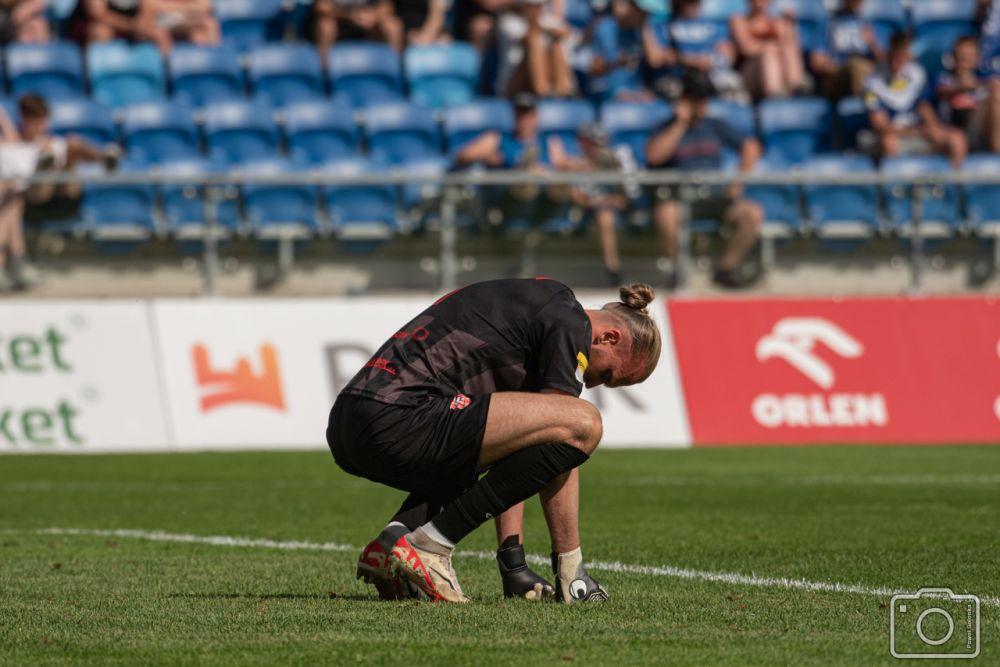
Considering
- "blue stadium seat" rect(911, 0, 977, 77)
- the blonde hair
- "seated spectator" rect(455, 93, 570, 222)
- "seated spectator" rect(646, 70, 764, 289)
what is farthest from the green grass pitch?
"blue stadium seat" rect(911, 0, 977, 77)

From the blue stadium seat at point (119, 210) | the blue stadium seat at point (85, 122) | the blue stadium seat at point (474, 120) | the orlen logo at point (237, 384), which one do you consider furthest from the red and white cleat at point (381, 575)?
the blue stadium seat at point (85, 122)

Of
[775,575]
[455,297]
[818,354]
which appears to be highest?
[455,297]

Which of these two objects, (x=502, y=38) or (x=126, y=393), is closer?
(x=126, y=393)

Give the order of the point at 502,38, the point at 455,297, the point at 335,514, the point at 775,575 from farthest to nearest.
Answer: the point at 502,38, the point at 335,514, the point at 775,575, the point at 455,297

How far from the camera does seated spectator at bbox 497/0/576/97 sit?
1927 centimetres

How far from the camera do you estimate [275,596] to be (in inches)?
253

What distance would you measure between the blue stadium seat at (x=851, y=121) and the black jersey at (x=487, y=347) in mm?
14053

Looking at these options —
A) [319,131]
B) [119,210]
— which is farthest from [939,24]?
[119,210]

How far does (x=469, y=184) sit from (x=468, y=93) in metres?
5.33

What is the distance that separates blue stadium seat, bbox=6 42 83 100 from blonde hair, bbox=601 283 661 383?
14896 millimetres

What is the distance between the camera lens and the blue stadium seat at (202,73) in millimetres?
19938

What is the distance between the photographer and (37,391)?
48.8 ft

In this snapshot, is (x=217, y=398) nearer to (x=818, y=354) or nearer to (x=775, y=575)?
(x=818, y=354)

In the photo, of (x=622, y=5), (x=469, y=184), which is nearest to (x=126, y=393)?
(x=469, y=184)
